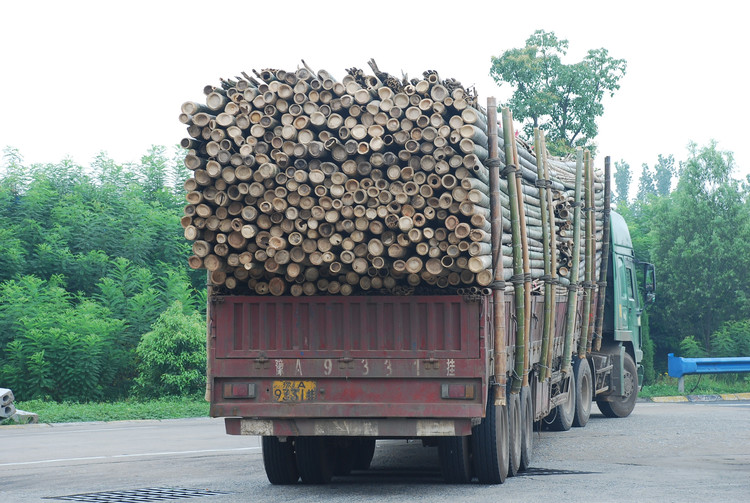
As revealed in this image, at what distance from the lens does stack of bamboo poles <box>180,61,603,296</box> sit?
374 inches

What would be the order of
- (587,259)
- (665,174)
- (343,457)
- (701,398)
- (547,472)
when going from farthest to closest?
(665,174) < (701,398) < (587,259) < (343,457) < (547,472)

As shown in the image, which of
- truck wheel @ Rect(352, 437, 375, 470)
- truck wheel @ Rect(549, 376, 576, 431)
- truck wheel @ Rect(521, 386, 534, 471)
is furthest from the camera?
truck wheel @ Rect(549, 376, 576, 431)

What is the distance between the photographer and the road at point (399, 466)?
9.91m

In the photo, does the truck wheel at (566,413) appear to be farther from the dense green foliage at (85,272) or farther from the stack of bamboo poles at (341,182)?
the dense green foliage at (85,272)

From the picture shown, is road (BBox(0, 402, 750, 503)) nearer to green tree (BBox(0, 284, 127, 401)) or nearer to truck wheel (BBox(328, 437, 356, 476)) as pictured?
truck wheel (BBox(328, 437, 356, 476))

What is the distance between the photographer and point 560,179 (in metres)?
14.8

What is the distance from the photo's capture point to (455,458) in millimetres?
10328

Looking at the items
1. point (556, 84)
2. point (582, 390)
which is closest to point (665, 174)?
point (556, 84)

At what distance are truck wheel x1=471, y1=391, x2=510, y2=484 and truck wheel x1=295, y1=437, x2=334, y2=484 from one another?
1629 millimetres

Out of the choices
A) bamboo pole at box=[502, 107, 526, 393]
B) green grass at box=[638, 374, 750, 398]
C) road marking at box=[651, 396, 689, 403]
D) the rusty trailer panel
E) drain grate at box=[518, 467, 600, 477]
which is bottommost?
road marking at box=[651, 396, 689, 403]

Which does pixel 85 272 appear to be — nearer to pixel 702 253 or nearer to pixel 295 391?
pixel 702 253

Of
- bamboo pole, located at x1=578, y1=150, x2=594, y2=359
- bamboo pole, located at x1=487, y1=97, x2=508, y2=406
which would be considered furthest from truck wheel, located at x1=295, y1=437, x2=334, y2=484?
bamboo pole, located at x1=578, y1=150, x2=594, y2=359

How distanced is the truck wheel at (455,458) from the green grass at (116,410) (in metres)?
11.5

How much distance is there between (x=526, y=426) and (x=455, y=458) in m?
1.93
